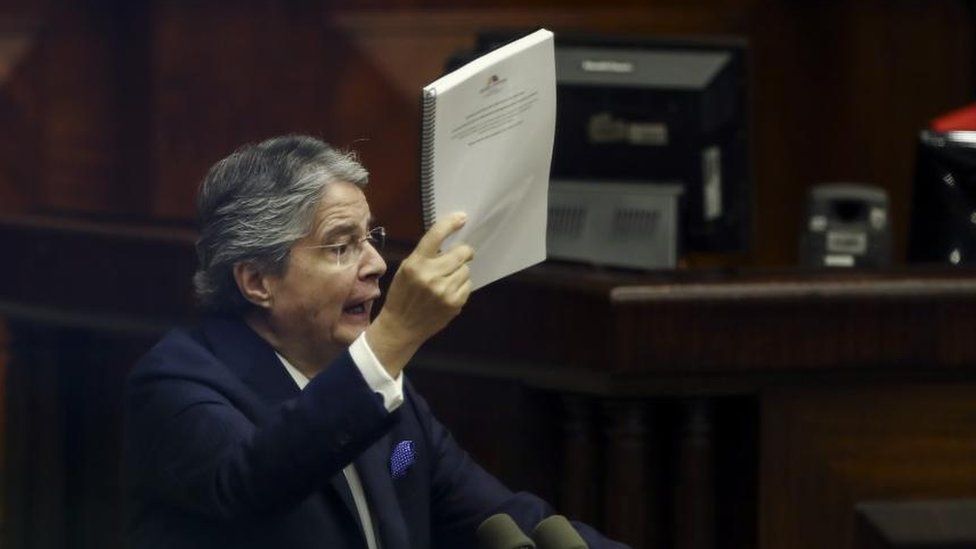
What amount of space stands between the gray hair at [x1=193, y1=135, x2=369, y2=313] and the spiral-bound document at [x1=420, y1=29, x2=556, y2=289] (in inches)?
6.3

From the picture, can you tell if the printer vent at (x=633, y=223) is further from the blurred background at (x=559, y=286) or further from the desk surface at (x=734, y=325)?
the desk surface at (x=734, y=325)

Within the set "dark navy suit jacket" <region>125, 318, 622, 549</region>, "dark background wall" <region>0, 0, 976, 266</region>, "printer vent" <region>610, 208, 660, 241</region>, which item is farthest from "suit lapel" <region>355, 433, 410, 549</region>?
"dark background wall" <region>0, 0, 976, 266</region>

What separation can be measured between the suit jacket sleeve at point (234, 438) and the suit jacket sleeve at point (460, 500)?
0.24 metres

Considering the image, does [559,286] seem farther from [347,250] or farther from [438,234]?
[438,234]

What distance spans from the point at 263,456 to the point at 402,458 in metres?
0.26

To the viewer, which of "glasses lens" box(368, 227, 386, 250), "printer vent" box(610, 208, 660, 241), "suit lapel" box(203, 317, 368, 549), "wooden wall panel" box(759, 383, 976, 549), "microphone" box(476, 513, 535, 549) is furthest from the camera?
"printer vent" box(610, 208, 660, 241)

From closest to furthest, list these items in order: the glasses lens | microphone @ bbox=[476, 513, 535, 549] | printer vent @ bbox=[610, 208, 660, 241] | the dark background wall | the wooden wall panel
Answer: microphone @ bbox=[476, 513, 535, 549], the glasses lens, the wooden wall panel, printer vent @ bbox=[610, 208, 660, 241], the dark background wall

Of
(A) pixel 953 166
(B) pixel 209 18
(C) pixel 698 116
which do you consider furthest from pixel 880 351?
(B) pixel 209 18

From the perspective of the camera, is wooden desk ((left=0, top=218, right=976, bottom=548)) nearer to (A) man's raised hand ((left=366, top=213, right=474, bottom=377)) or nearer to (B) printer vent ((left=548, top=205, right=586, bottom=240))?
(B) printer vent ((left=548, top=205, right=586, bottom=240))

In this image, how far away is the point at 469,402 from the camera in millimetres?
2404

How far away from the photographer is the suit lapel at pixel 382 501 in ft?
5.65

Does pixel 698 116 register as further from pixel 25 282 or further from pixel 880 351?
pixel 25 282

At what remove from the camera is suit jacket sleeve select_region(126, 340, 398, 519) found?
5.09 ft

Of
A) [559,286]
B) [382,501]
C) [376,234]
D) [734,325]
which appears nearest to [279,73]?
[559,286]
